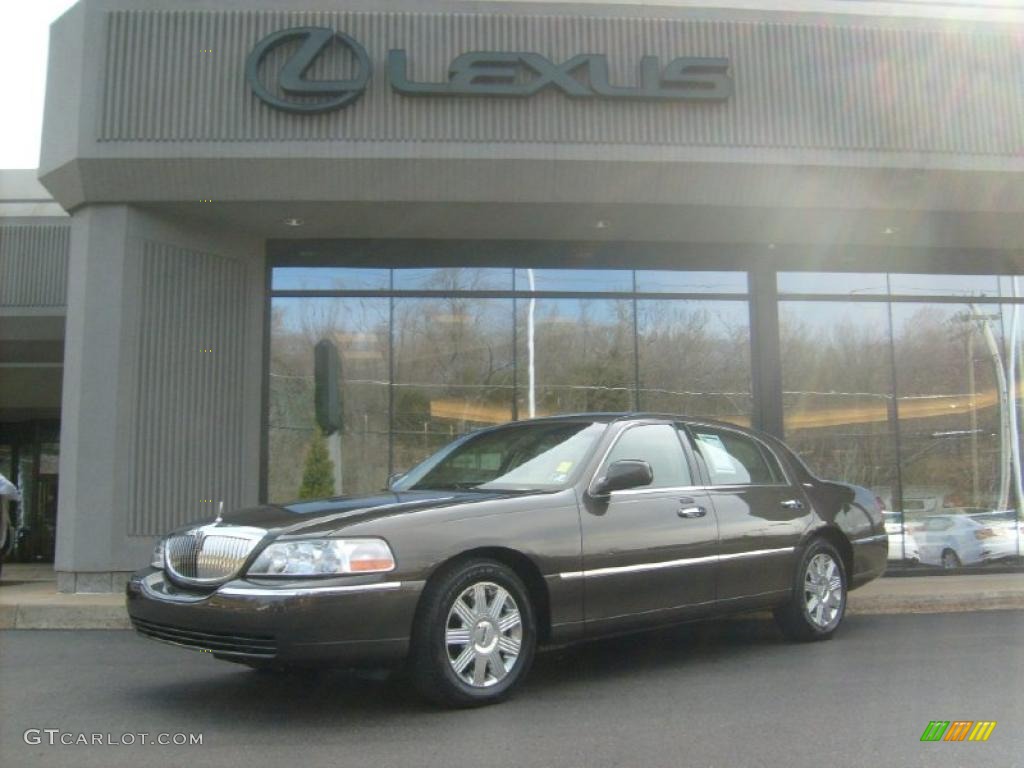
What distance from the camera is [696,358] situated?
1217 centimetres

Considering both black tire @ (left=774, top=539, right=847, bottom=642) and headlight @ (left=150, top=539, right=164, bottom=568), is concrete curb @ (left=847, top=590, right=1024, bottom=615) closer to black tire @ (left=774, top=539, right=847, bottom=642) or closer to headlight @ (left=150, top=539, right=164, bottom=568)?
black tire @ (left=774, top=539, right=847, bottom=642)

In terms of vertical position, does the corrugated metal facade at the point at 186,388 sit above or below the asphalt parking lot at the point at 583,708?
above

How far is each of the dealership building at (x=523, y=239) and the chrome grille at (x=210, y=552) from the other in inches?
209

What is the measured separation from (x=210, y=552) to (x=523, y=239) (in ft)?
25.6

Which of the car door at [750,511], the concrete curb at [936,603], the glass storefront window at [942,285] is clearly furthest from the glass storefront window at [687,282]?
the car door at [750,511]

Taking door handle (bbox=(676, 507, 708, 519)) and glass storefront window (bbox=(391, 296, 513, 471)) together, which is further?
glass storefront window (bbox=(391, 296, 513, 471))

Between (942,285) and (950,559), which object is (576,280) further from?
(950,559)

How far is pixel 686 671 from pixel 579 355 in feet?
21.4

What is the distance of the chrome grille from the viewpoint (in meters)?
4.73

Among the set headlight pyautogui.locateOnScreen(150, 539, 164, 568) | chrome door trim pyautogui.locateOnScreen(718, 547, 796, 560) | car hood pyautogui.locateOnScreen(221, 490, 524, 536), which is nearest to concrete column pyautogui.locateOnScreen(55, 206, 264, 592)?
headlight pyautogui.locateOnScreen(150, 539, 164, 568)

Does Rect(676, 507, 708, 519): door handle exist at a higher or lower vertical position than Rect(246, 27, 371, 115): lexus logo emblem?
lower

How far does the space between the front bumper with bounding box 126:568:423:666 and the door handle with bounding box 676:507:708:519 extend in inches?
77.1

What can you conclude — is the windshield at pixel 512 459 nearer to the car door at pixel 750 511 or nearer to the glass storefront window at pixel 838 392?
the car door at pixel 750 511

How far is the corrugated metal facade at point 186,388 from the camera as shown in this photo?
10.3m
